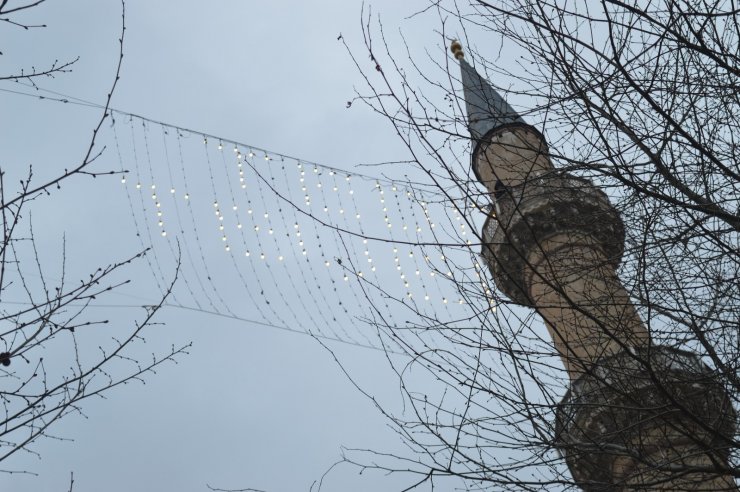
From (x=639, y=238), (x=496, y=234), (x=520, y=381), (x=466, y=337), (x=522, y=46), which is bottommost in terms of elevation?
(x=520, y=381)

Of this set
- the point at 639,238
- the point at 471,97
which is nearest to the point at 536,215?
the point at 471,97

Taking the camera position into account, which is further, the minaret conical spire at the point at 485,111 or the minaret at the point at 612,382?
the minaret conical spire at the point at 485,111

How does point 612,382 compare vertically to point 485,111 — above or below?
below

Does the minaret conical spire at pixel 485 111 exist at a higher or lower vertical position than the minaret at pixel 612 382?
higher

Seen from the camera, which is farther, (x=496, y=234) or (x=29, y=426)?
(x=496, y=234)

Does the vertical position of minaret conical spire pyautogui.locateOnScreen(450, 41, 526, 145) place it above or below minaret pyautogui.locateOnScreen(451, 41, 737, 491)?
above

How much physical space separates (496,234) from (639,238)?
9.01 metres

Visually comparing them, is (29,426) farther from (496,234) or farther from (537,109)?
(496,234)

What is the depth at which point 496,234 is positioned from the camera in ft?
46.3

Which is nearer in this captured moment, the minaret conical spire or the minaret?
the minaret

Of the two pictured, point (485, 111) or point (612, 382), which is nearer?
point (485, 111)

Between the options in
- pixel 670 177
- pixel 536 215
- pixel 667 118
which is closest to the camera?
pixel 667 118

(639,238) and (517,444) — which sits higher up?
(639,238)

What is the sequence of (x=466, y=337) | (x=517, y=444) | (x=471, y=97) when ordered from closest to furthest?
(x=517, y=444)
(x=466, y=337)
(x=471, y=97)
